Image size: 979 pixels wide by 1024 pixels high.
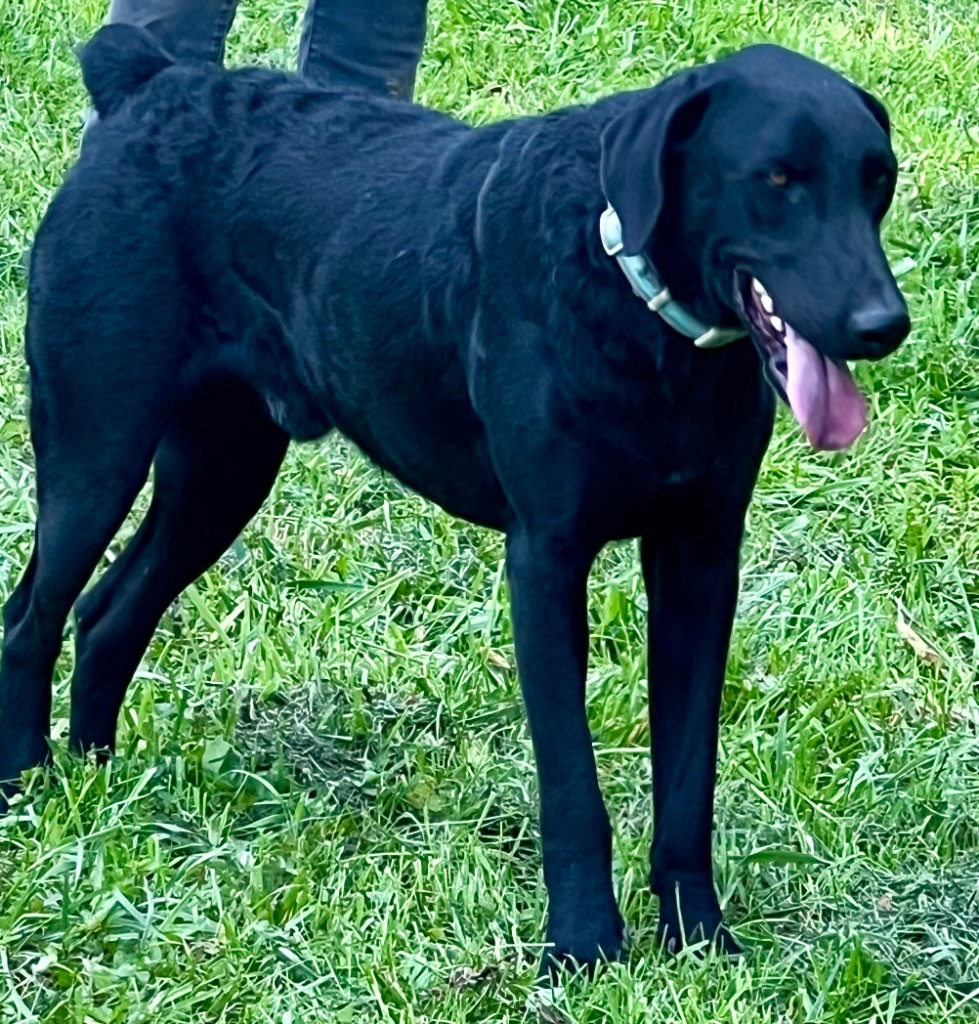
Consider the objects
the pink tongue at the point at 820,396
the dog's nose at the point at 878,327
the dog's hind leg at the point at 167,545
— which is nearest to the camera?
the dog's nose at the point at 878,327

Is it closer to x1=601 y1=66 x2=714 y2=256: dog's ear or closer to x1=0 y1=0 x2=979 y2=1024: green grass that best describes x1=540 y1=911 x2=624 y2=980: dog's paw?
x1=0 y1=0 x2=979 y2=1024: green grass

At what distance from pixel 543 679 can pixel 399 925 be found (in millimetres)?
497

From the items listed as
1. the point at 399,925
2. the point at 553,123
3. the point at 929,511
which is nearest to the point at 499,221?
the point at 553,123

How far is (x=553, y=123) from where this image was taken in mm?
3262

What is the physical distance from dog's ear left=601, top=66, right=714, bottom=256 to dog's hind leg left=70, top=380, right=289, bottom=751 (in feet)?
3.68

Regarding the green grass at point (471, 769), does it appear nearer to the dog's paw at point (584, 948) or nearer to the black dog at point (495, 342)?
the dog's paw at point (584, 948)

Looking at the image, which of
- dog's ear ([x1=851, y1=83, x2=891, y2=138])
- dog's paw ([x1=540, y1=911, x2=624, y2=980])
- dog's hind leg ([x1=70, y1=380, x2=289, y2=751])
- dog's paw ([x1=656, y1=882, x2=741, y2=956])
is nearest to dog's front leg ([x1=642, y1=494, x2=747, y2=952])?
dog's paw ([x1=656, y1=882, x2=741, y2=956])

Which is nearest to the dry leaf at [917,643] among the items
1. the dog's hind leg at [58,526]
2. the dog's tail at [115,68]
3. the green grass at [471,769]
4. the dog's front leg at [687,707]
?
the green grass at [471,769]

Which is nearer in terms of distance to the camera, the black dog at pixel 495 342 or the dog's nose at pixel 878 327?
the dog's nose at pixel 878 327

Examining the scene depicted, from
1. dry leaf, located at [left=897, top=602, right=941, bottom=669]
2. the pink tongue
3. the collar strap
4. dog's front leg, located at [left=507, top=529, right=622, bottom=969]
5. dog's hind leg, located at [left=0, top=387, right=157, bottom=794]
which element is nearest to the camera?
the pink tongue

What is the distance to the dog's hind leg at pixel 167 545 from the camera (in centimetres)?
390

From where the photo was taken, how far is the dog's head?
283cm

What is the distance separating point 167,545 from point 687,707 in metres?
1.13

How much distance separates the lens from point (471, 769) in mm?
3918
